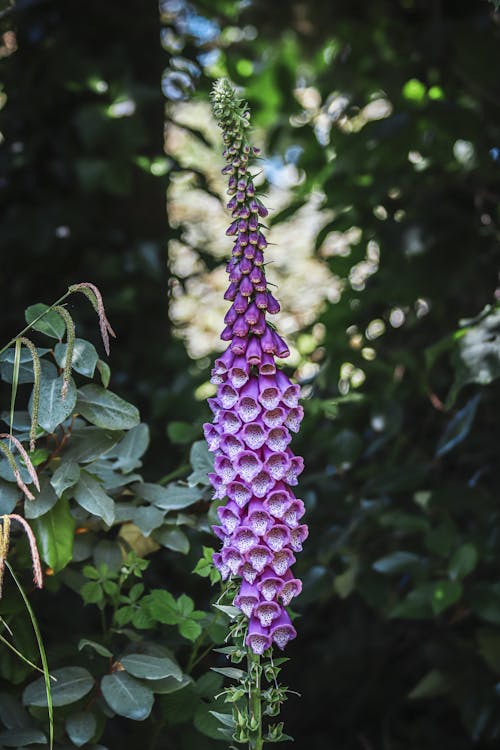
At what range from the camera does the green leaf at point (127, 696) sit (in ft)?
3.80

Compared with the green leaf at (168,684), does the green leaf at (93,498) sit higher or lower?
higher

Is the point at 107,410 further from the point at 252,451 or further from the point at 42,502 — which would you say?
the point at 252,451

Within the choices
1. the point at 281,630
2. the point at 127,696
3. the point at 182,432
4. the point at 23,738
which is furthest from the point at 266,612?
the point at 182,432

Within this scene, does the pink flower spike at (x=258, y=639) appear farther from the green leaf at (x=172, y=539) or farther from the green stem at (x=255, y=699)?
the green leaf at (x=172, y=539)

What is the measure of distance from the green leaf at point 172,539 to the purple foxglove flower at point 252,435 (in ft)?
0.89

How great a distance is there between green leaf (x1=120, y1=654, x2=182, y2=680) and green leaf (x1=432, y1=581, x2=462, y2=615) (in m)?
0.60

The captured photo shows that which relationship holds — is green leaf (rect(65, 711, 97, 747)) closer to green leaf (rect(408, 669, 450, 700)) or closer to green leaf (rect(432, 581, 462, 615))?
green leaf (rect(432, 581, 462, 615))

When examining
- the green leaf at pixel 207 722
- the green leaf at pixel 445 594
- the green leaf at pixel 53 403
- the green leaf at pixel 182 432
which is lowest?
the green leaf at pixel 445 594

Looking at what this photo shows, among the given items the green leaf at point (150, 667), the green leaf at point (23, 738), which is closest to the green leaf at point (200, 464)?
the green leaf at point (150, 667)

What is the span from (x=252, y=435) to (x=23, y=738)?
524 mm

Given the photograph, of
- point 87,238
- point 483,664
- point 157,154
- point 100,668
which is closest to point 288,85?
point 157,154

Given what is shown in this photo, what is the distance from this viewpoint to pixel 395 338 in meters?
2.41

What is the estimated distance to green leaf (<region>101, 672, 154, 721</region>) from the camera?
1158mm

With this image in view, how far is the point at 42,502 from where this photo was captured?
1.18m
